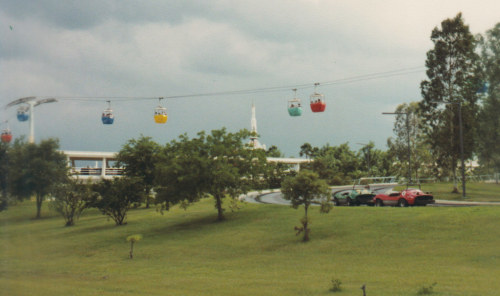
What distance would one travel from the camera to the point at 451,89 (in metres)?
61.2

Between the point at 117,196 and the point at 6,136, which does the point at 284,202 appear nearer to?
the point at 117,196

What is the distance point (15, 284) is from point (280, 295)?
9.75 metres

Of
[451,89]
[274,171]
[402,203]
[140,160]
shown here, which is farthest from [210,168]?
[274,171]

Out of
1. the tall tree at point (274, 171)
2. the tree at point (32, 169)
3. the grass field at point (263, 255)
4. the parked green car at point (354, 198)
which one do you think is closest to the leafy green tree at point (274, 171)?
the tall tree at point (274, 171)

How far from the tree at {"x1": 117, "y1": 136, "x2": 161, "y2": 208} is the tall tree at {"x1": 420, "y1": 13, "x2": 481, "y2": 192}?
37.8 m

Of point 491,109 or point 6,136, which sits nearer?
point 6,136

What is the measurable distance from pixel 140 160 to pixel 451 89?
142 ft

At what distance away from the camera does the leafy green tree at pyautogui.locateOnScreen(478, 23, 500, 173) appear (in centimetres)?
6056

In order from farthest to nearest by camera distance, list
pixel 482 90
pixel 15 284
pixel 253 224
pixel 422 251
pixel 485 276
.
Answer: pixel 482 90
pixel 253 224
pixel 422 251
pixel 485 276
pixel 15 284

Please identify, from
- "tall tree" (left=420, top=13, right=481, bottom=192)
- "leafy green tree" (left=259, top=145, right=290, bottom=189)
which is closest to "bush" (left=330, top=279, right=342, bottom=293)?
"leafy green tree" (left=259, top=145, right=290, bottom=189)

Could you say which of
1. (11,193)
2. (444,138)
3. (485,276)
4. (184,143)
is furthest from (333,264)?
(444,138)

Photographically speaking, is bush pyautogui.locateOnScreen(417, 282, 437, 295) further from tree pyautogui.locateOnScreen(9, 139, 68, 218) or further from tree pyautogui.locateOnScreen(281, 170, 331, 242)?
tree pyautogui.locateOnScreen(281, 170, 331, 242)

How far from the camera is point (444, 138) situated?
A: 59.6 meters

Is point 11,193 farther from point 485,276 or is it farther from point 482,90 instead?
point 482,90
